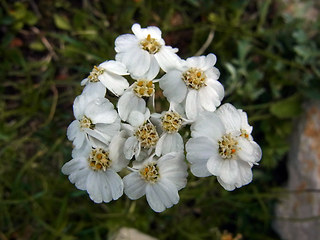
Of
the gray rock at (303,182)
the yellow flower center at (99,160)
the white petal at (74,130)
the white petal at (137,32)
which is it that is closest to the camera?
the yellow flower center at (99,160)

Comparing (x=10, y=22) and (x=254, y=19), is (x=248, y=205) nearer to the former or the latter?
(x=254, y=19)

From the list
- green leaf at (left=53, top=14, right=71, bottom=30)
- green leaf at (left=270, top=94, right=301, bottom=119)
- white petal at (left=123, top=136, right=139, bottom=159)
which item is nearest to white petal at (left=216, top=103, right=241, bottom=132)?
white petal at (left=123, top=136, right=139, bottom=159)

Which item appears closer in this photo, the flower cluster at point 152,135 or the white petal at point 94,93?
the flower cluster at point 152,135

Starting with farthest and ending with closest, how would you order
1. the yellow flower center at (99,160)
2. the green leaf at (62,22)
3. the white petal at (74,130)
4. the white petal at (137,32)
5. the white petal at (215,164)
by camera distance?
the green leaf at (62,22) → the white petal at (137,32) → the white petal at (74,130) → the yellow flower center at (99,160) → the white petal at (215,164)

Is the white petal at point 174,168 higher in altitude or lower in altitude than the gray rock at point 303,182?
lower

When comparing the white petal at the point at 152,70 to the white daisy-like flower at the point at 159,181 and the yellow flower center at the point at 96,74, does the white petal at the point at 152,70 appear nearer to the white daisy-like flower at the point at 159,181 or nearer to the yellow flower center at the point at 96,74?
the yellow flower center at the point at 96,74

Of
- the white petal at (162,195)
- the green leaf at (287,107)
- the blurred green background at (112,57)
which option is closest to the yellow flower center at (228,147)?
the white petal at (162,195)

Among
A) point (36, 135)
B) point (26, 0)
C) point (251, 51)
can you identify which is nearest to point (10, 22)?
point (26, 0)
